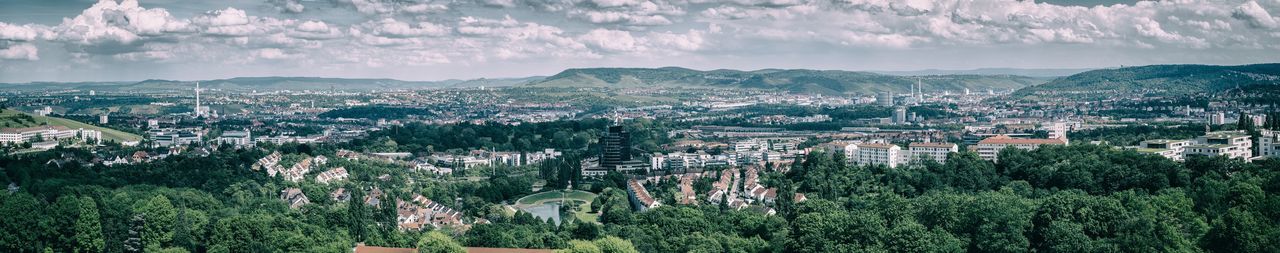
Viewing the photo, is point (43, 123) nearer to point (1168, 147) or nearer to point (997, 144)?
point (997, 144)

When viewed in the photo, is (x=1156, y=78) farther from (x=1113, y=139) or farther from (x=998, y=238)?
(x=998, y=238)

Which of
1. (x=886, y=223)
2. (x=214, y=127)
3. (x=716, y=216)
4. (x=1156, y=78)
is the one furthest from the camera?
(x=1156, y=78)

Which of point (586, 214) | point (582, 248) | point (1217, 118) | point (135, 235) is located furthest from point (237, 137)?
point (582, 248)

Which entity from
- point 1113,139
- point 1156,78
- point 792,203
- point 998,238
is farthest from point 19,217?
Answer: point 1156,78

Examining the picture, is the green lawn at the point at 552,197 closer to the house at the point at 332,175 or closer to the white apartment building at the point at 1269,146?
the house at the point at 332,175

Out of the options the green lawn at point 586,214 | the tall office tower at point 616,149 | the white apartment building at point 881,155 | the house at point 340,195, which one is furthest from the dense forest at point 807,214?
the tall office tower at point 616,149
